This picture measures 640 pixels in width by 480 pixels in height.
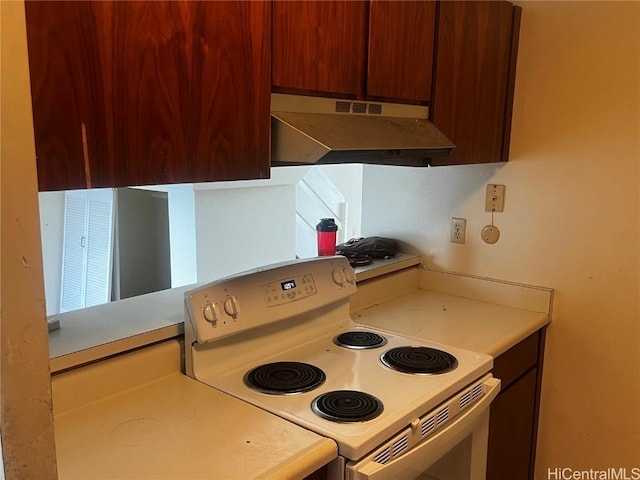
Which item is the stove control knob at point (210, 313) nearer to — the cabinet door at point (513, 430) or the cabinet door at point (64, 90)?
the cabinet door at point (64, 90)

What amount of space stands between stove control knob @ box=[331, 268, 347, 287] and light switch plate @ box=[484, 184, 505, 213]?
0.72 metres

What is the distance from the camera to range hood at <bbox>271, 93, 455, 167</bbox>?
135cm

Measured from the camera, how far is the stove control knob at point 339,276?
5.94 ft

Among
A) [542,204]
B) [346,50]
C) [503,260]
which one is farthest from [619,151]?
[346,50]

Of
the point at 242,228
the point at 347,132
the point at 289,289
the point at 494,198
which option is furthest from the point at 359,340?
the point at 242,228

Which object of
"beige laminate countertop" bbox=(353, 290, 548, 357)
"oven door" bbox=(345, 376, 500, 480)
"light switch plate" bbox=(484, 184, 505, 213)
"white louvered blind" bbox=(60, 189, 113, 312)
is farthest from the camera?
"white louvered blind" bbox=(60, 189, 113, 312)

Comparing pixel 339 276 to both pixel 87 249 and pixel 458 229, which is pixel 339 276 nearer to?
pixel 458 229

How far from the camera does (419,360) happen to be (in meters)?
1.61

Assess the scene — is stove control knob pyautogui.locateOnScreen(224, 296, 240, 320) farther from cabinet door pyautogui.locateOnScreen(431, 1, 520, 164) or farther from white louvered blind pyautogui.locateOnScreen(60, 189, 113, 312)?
white louvered blind pyautogui.locateOnScreen(60, 189, 113, 312)

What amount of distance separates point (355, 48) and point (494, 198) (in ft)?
3.08

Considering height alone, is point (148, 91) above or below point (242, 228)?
above

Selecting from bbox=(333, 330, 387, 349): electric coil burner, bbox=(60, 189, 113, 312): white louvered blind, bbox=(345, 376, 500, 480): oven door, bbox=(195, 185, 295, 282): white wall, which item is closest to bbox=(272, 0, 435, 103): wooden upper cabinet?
bbox=(333, 330, 387, 349): electric coil burner

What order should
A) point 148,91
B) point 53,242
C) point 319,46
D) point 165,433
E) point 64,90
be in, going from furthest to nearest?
point 53,242
point 319,46
point 165,433
point 148,91
point 64,90

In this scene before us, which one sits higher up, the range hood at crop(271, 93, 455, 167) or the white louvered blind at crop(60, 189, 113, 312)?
the range hood at crop(271, 93, 455, 167)
